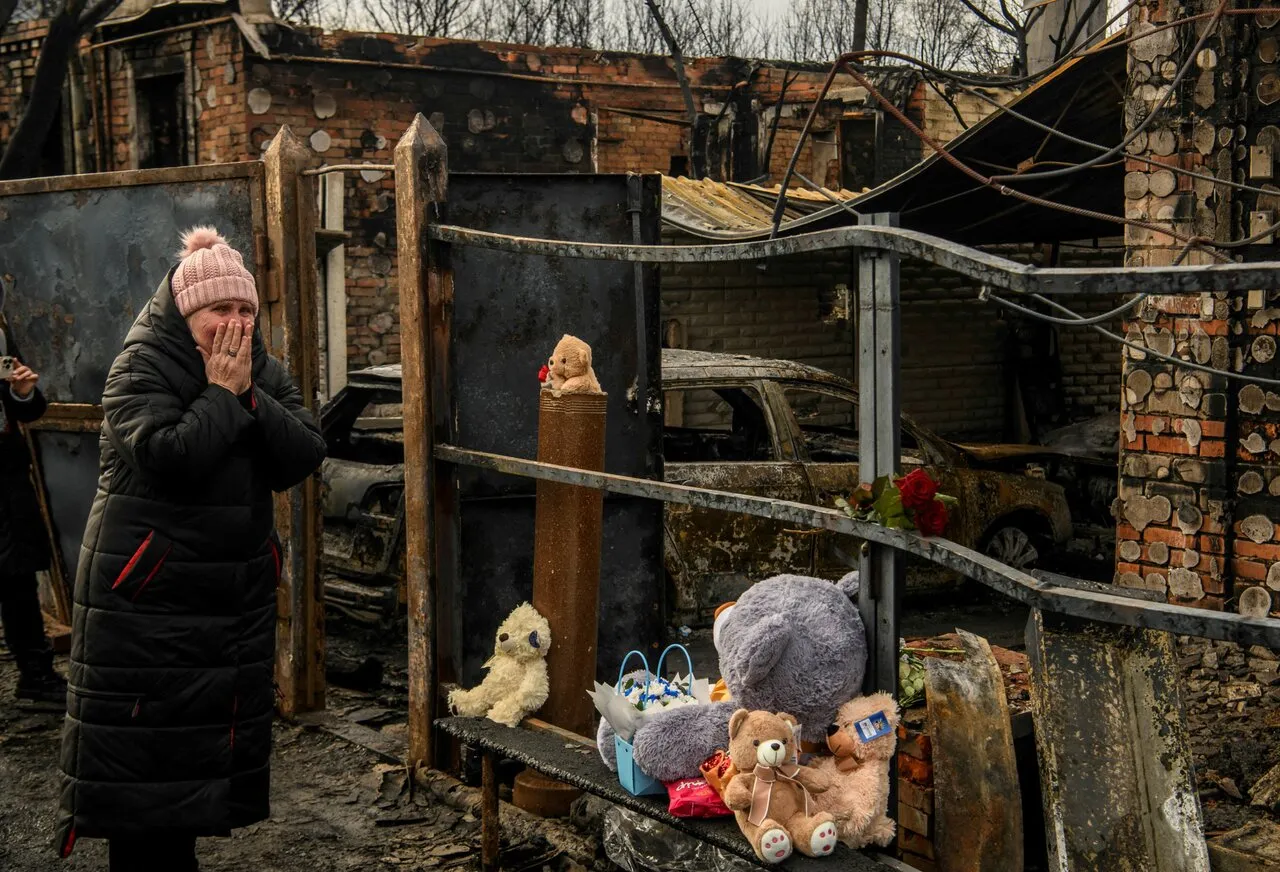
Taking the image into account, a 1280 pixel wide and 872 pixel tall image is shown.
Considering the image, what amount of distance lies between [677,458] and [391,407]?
1.78 metres

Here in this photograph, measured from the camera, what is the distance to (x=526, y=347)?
4684mm

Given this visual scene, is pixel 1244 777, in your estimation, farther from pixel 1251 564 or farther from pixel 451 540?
pixel 451 540

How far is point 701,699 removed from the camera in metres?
3.49

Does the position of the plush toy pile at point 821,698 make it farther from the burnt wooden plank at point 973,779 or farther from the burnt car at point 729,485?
the burnt car at point 729,485

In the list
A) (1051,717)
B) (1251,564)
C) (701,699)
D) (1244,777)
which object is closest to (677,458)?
(1251,564)

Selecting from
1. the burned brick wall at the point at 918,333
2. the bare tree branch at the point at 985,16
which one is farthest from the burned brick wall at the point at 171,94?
the bare tree branch at the point at 985,16

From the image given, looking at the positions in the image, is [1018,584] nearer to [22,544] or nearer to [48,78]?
[22,544]

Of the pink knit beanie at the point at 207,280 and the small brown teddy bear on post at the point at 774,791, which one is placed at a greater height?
the pink knit beanie at the point at 207,280

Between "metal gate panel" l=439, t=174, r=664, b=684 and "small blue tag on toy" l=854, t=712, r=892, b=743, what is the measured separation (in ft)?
6.24

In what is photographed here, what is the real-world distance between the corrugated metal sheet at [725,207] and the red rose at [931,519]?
669 cm

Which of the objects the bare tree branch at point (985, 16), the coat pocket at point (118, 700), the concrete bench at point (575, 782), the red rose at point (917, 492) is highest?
the bare tree branch at point (985, 16)

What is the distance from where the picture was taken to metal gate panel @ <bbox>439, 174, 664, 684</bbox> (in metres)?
4.62

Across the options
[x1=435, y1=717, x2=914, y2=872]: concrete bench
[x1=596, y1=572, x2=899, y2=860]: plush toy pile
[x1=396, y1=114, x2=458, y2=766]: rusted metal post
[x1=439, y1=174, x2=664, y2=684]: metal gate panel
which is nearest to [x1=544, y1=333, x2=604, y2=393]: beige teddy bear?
[x1=396, y1=114, x2=458, y2=766]: rusted metal post

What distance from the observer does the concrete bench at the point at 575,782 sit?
2.90 meters
